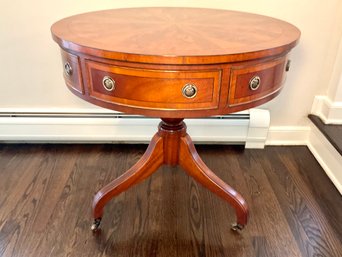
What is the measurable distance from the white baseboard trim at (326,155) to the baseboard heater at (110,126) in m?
0.26

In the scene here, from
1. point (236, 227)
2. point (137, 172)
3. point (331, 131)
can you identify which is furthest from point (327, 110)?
point (137, 172)

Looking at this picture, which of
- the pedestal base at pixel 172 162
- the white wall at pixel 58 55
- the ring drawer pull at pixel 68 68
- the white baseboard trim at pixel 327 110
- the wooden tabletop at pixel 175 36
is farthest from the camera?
the white baseboard trim at pixel 327 110

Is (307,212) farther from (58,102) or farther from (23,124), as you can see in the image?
(23,124)

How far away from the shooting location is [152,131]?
1.54 m

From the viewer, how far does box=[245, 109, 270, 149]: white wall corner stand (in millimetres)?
1490

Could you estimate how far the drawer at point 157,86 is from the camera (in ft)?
2.32

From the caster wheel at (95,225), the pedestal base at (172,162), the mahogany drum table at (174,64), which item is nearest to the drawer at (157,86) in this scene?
the mahogany drum table at (174,64)

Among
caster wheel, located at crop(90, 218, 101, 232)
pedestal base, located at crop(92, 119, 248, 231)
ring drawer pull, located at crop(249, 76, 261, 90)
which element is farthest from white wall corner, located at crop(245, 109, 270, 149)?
caster wheel, located at crop(90, 218, 101, 232)

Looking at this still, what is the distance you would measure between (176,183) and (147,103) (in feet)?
2.30

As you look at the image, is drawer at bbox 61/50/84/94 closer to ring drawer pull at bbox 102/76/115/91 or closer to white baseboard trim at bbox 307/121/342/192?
ring drawer pull at bbox 102/76/115/91

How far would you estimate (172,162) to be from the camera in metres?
1.10

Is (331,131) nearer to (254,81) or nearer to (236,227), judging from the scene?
(236,227)

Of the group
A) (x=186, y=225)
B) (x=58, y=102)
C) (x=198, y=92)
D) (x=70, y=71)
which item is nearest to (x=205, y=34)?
(x=198, y=92)

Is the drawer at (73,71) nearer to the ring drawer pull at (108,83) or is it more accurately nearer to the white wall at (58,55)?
the ring drawer pull at (108,83)
